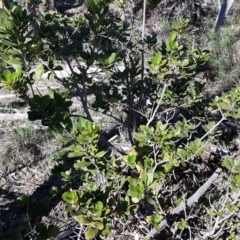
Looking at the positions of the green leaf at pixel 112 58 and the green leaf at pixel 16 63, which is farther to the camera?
the green leaf at pixel 112 58

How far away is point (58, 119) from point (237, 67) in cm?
381

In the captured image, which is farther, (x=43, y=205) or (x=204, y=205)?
(x=204, y=205)

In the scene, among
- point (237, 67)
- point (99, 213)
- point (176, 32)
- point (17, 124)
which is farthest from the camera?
point (237, 67)

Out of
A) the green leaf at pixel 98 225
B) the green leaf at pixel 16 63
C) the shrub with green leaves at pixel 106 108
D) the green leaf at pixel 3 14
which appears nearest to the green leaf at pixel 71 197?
the shrub with green leaves at pixel 106 108

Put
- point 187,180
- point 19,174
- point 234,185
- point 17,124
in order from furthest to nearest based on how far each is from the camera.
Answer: point 17,124 → point 19,174 → point 187,180 → point 234,185

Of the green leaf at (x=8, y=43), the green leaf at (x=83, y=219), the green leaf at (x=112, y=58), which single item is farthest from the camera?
the green leaf at (x=112, y=58)

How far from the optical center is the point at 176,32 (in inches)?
85.5

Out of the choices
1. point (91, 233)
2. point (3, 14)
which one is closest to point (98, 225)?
point (91, 233)


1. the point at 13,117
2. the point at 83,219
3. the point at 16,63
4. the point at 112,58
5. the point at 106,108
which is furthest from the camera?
the point at 13,117

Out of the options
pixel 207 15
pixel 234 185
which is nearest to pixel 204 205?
pixel 234 185

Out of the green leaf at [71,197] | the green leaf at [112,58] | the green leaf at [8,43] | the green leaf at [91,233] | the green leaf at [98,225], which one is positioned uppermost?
the green leaf at [8,43]

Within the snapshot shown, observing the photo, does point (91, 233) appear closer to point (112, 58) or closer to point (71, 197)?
point (71, 197)

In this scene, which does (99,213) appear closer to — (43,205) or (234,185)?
(43,205)

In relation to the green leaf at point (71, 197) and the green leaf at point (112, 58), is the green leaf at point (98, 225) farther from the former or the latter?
the green leaf at point (112, 58)
